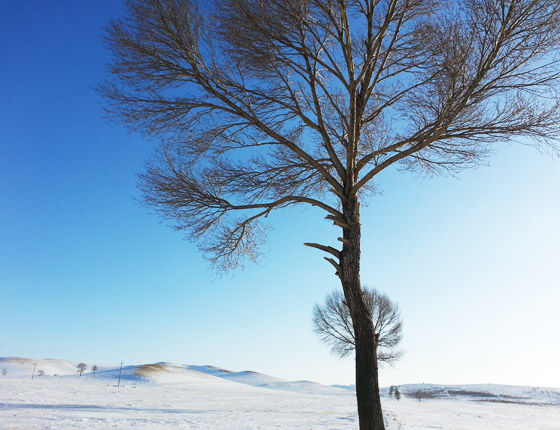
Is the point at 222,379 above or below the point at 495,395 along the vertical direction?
above

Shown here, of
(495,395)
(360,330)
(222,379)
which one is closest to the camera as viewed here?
(360,330)

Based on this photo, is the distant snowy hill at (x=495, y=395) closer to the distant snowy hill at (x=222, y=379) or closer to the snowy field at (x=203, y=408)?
the distant snowy hill at (x=222, y=379)

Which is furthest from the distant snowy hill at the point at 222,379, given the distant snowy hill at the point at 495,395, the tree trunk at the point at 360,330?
the tree trunk at the point at 360,330

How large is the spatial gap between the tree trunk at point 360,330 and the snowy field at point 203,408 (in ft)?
22.4

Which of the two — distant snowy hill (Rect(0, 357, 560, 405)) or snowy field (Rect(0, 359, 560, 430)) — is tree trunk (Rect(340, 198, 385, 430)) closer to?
snowy field (Rect(0, 359, 560, 430))

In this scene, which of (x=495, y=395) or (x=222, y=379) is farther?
(x=222, y=379)

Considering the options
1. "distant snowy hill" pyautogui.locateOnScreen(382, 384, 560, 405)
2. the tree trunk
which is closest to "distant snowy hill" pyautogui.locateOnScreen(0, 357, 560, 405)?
"distant snowy hill" pyautogui.locateOnScreen(382, 384, 560, 405)

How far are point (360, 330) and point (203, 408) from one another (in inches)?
682

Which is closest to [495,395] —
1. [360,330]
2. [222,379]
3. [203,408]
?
[222,379]

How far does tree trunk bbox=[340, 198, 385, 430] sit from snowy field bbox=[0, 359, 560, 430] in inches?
269

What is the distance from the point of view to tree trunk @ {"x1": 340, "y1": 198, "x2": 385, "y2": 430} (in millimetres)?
5254

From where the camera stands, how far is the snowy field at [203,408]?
41.3ft

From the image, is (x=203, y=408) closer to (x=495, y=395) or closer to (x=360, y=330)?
(x=360, y=330)

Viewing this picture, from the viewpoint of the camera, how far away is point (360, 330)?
5.65 metres
